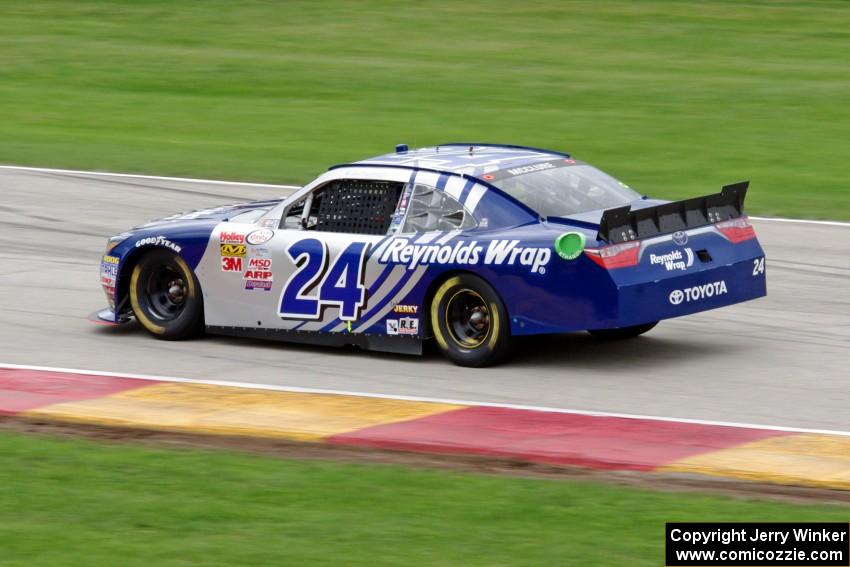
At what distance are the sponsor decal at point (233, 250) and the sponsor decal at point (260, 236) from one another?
8 cm

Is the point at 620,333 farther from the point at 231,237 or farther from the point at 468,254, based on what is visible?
the point at 231,237

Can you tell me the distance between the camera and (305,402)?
1041 cm

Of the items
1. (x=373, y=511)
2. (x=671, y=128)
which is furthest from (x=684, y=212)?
(x=671, y=128)

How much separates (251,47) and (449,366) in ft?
70.8

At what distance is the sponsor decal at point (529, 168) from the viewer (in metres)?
11.6

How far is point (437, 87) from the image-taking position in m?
27.6

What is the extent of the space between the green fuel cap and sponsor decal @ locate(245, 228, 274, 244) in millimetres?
2390

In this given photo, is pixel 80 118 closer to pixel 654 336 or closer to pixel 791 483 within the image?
pixel 654 336

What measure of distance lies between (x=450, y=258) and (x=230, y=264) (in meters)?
1.92

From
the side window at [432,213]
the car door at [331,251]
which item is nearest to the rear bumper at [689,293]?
the side window at [432,213]

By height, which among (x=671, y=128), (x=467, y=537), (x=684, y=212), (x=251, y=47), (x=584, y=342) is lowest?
(x=467, y=537)

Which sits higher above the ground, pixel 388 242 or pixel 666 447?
pixel 388 242

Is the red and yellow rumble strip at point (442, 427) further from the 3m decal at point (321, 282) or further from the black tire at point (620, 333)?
the black tire at point (620, 333)

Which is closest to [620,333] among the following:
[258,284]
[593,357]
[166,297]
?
[593,357]
